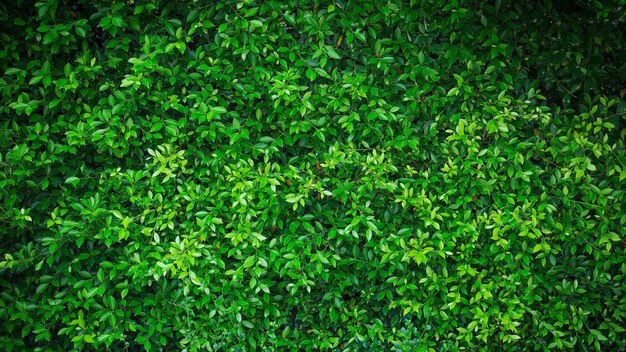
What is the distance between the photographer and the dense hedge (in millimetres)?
3191

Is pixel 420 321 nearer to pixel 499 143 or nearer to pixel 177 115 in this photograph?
pixel 499 143

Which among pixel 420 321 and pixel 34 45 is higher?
pixel 34 45

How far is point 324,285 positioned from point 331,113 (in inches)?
37.5

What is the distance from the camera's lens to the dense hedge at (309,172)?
126 inches

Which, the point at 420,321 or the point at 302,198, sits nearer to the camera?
the point at 302,198

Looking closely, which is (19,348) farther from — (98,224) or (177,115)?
(177,115)

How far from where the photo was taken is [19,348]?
3.34 m

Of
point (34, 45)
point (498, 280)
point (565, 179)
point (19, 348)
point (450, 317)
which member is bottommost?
point (19, 348)

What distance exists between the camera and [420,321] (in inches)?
135

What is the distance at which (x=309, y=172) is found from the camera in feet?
10.5

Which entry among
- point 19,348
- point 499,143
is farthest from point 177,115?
→ point 499,143

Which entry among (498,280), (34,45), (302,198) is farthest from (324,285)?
(34,45)

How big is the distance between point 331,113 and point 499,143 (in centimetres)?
93

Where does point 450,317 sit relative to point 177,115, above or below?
below
